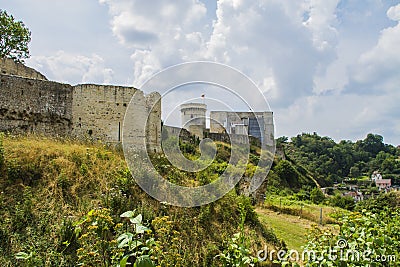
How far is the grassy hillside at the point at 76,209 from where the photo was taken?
252 inches

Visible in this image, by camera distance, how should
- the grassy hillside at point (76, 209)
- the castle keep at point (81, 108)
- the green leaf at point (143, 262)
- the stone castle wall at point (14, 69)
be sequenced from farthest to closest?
the stone castle wall at point (14, 69), the castle keep at point (81, 108), the grassy hillside at point (76, 209), the green leaf at point (143, 262)

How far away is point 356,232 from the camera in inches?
140

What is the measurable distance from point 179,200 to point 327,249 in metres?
6.22

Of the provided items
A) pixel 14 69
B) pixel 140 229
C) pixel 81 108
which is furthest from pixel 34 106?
pixel 140 229

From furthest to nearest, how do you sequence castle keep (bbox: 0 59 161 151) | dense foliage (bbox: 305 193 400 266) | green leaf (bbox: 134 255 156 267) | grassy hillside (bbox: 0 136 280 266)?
1. castle keep (bbox: 0 59 161 151)
2. grassy hillside (bbox: 0 136 280 266)
3. dense foliage (bbox: 305 193 400 266)
4. green leaf (bbox: 134 255 156 267)

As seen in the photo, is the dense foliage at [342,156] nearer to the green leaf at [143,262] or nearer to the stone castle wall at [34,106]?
the stone castle wall at [34,106]

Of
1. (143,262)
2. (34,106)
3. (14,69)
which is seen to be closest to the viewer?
A: (143,262)

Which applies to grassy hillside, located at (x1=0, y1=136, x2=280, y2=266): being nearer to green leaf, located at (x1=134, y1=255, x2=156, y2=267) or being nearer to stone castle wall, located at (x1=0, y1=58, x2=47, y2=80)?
green leaf, located at (x1=134, y1=255, x2=156, y2=267)

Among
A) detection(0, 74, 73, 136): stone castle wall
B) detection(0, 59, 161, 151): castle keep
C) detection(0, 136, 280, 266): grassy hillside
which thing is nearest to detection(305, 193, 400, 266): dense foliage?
detection(0, 136, 280, 266): grassy hillside

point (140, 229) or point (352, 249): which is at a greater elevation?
point (140, 229)

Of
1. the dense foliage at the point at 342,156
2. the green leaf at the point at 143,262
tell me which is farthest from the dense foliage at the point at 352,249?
the dense foliage at the point at 342,156

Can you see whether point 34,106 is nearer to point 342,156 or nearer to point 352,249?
point 352,249

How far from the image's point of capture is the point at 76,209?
300 inches

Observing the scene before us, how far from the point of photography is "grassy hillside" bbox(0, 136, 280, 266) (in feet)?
21.0
